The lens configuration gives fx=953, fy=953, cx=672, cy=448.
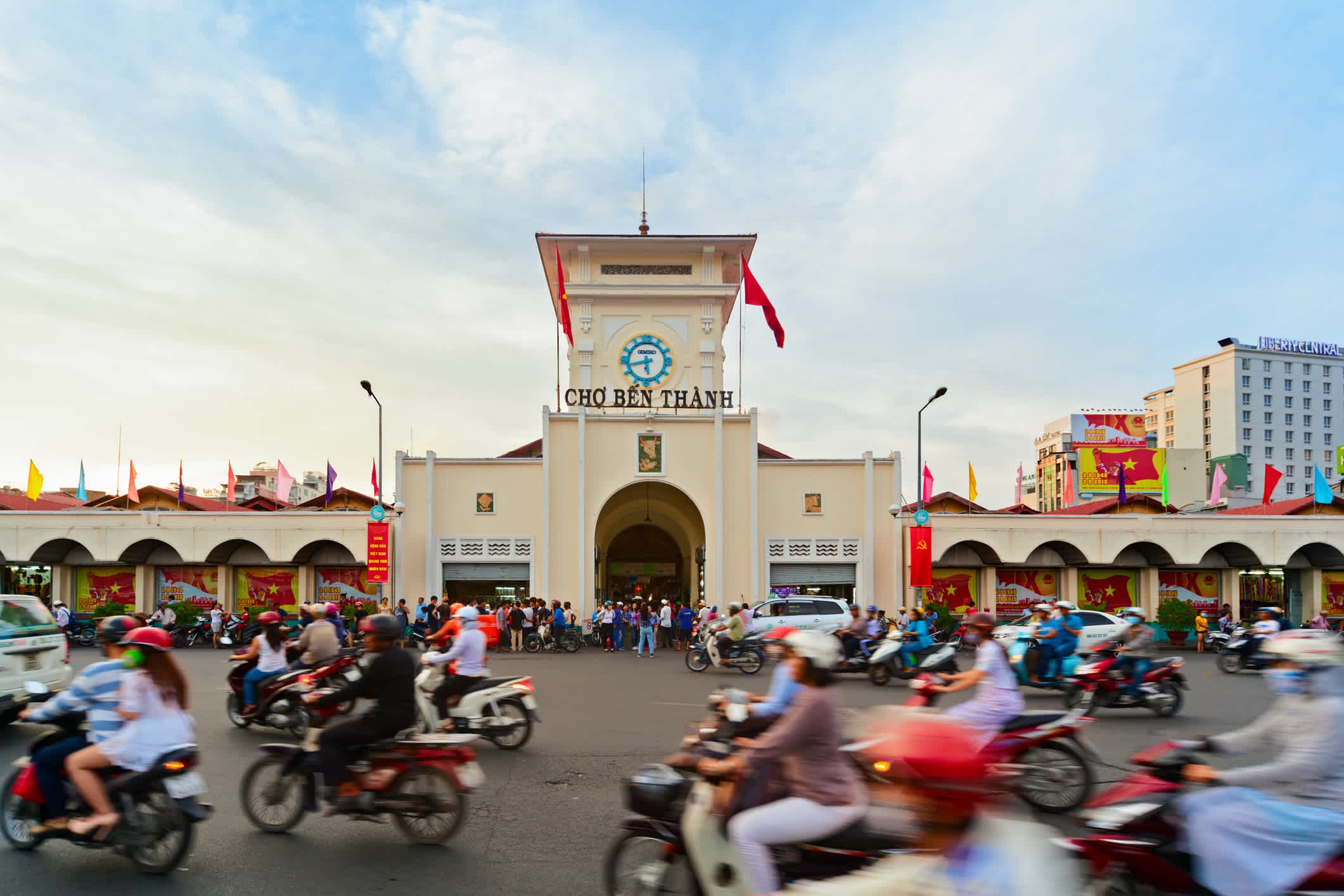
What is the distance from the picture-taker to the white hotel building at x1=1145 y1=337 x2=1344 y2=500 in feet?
341

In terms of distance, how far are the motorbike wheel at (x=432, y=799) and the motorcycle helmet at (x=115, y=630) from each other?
211 centimetres

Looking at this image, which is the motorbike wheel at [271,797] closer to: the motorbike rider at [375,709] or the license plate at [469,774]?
the motorbike rider at [375,709]

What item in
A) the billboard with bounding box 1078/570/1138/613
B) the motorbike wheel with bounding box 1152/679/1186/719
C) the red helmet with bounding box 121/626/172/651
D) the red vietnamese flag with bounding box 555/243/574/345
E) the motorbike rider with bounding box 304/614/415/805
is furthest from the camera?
the red vietnamese flag with bounding box 555/243/574/345

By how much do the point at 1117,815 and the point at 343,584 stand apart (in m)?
29.3

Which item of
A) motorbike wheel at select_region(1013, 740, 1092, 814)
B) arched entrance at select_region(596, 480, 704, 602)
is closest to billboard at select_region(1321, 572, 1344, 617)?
arched entrance at select_region(596, 480, 704, 602)

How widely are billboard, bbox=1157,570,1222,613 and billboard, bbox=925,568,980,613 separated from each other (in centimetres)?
608

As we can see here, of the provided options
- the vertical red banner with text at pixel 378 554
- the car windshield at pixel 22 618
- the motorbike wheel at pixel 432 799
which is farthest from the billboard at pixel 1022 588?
the motorbike wheel at pixel 432 799

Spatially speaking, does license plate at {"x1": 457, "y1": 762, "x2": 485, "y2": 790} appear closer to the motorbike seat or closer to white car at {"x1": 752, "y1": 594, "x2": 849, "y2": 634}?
the motorbike seat

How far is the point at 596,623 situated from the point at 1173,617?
17.0 m

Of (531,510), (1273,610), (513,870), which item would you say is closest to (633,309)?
(531,510)

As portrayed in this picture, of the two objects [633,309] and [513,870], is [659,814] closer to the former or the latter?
[513,870]

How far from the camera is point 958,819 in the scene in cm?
279

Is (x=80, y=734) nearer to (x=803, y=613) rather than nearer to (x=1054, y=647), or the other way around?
(x=1054, y=647)

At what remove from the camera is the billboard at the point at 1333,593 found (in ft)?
104
